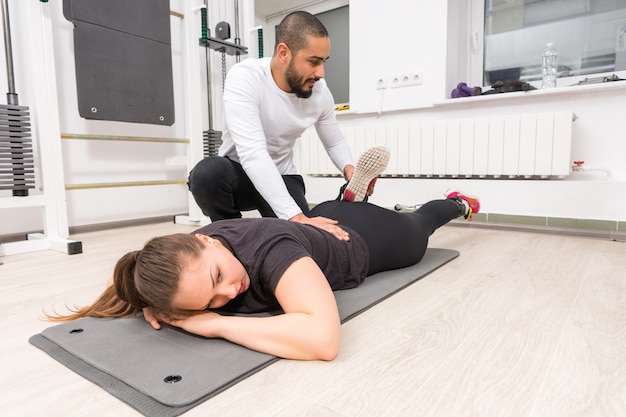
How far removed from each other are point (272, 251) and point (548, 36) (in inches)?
98.3

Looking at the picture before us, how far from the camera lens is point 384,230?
50.6 inches

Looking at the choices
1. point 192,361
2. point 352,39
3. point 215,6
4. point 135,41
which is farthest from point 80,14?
point 192,361

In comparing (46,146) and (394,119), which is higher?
(394,119)

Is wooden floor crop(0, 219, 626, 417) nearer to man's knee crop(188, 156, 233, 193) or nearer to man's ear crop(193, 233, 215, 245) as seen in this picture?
man's ear crop(193, 233, 215, 245)

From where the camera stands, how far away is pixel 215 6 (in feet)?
10.6

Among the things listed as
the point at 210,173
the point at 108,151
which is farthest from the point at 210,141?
the point at 210,173

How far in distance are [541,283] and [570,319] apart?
0.34 m

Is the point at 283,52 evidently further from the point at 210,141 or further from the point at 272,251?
the point at 210,141

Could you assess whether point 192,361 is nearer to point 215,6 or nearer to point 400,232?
point 400,232

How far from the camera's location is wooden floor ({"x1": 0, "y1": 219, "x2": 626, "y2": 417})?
68 centimetres

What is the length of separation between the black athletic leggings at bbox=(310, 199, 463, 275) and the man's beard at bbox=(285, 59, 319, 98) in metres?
0.51

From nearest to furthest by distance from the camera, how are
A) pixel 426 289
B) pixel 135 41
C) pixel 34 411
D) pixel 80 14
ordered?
pixel 34 411
pixel 426 289
pixel 80 14
pixel 135 41

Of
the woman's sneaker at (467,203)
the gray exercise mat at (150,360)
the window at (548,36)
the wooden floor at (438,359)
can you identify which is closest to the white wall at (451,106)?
the window at (548,36)

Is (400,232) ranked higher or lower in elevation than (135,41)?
lower
